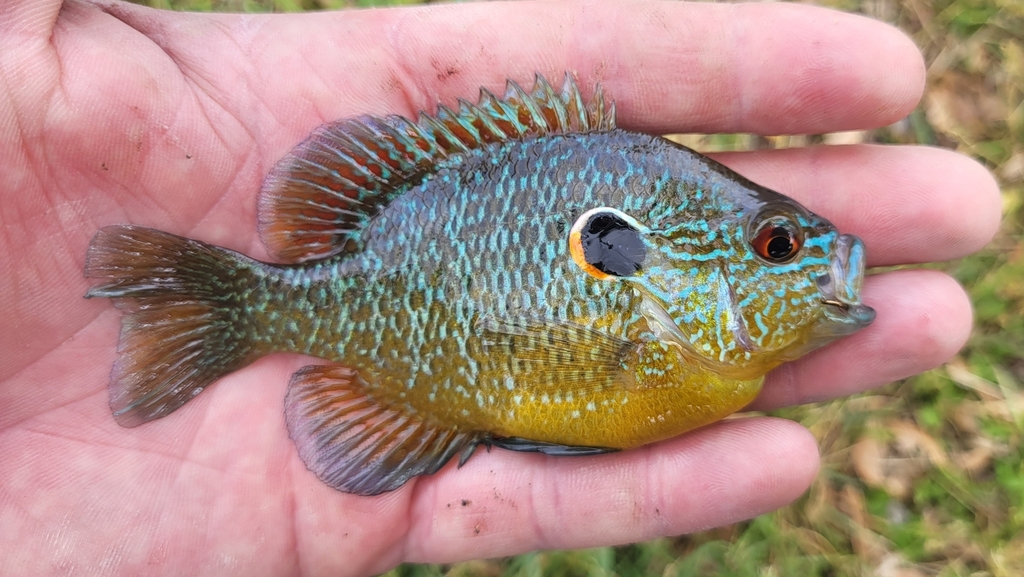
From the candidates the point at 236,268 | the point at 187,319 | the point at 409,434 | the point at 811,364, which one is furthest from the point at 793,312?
the point at 187,319

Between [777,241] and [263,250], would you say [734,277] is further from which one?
[263,250]

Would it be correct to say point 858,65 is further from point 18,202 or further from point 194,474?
point 18,202

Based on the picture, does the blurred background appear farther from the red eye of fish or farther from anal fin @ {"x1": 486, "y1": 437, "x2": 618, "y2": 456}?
the red eye of fish

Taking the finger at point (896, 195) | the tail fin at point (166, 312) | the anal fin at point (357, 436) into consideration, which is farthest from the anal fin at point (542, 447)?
the finger at point (896, 195)

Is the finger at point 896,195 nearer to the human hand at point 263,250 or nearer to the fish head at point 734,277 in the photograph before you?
the human hand at point 263,250

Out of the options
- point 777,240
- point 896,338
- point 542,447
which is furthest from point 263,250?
point 896,338

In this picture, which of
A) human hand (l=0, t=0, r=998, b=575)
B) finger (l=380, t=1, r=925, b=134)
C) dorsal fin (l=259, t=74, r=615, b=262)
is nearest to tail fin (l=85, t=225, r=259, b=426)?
human hand (l=0, t=0, r=998, b=575)
